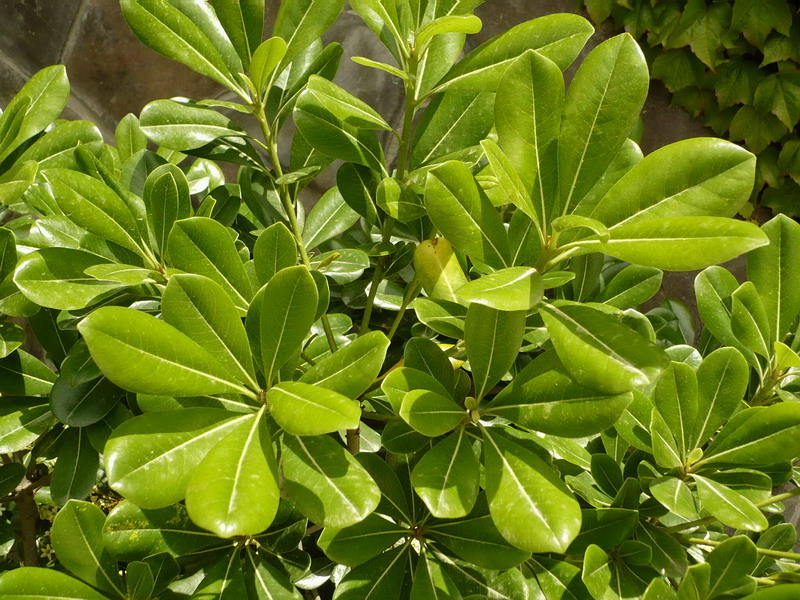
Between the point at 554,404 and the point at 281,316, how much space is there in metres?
0.25

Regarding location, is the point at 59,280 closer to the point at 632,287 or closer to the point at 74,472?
the point at 74,472

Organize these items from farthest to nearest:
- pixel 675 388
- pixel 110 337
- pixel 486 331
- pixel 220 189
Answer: pixel 220 189 → pixel 675 388 → pixel 486 331 → pixel 110 337

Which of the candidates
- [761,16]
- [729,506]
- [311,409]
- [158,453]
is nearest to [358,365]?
[311,409]

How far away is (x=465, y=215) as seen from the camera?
53 cm

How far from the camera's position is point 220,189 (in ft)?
2.79

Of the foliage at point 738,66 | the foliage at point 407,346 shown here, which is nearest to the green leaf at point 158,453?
the foliage at point 407,346

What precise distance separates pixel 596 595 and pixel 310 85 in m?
0.58

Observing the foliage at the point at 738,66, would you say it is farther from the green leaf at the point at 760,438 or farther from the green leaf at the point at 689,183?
the green leaf at the point at 689,183

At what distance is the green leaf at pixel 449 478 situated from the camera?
20.1 inches

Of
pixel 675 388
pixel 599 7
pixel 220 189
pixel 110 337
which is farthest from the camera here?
pixel 599 7

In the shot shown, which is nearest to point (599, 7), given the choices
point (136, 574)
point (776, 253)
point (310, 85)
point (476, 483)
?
point (776, 253)

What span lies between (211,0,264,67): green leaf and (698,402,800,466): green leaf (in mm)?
672

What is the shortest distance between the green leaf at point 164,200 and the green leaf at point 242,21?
0.18 m

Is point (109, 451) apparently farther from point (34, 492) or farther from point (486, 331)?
point (34, 492)
